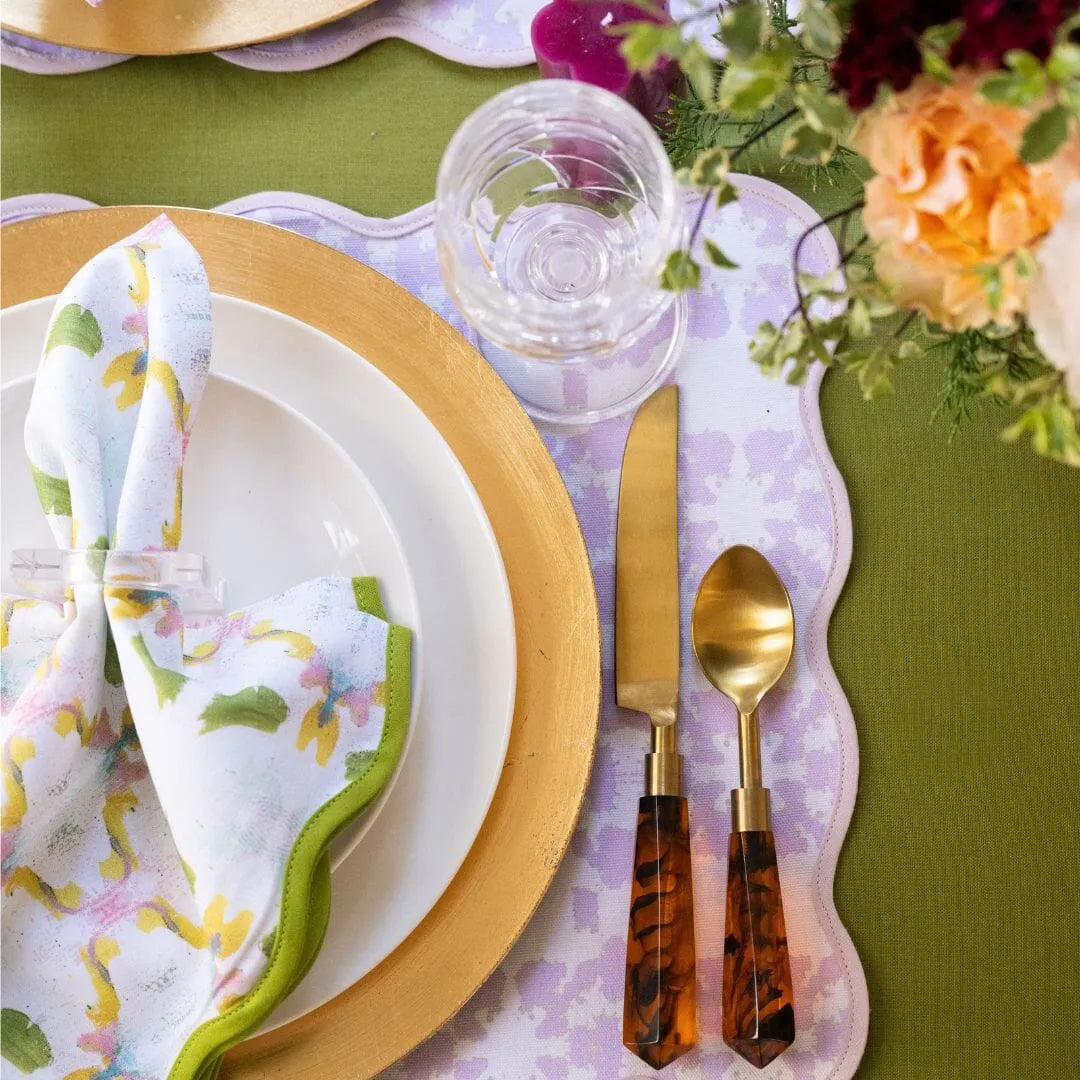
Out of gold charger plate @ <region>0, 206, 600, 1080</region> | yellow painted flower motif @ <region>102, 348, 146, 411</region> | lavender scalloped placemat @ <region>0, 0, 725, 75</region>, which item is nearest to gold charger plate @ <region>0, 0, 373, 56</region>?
lavender scalloped placemat @ <region>0, 0, 725, 75</region>

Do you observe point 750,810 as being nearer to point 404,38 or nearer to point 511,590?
point 511,590

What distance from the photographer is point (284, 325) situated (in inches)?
23.7

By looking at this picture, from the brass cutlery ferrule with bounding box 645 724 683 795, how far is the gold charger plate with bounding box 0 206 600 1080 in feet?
0.13

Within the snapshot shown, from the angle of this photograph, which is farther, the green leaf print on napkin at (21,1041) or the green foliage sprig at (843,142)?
the green leaf print on napkin at (21,1041)

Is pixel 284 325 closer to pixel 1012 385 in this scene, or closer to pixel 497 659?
pixel 497 659

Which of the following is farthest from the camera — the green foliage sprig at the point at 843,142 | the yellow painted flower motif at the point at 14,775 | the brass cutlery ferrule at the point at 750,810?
the brass cutlery ferrule at the point at 750,810

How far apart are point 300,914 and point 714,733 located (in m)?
0.25

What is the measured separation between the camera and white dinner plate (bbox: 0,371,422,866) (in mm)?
591

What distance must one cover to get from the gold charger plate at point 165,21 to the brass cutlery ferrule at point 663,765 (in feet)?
1.52

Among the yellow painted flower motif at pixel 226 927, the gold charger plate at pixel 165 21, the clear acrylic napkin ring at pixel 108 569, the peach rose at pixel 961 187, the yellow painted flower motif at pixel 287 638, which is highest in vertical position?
the gold charger plate at pixel 165 21

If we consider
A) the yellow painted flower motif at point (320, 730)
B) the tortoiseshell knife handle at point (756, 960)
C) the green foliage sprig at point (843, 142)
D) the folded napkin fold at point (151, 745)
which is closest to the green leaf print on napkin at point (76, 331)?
the folded napkin fold at point (151, 745)

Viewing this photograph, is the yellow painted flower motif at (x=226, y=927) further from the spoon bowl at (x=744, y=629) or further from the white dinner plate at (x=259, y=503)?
the spoon bowl at (x=744, y=629)

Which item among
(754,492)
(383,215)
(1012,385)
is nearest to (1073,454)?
(1012,385)

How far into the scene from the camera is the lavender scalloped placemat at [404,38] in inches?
26.7
